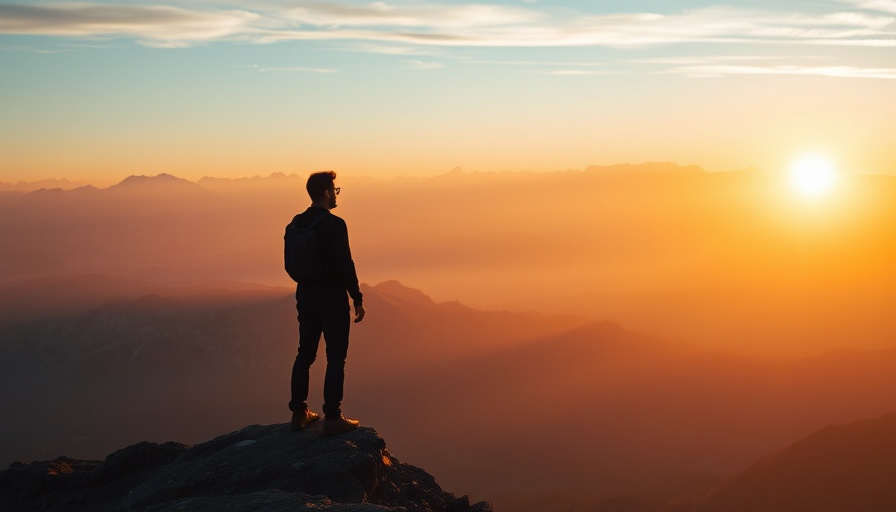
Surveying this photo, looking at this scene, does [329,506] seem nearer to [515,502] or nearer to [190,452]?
[190,452]

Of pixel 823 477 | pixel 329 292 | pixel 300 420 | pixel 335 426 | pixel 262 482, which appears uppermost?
pixel 823 477

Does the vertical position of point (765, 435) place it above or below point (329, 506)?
above

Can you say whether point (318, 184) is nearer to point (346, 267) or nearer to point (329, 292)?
point (346, 267)

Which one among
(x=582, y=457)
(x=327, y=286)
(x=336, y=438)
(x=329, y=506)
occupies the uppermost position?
(x=582, y=457)

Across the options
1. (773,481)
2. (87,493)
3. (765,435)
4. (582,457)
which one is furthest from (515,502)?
(87,493)

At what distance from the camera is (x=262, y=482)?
12.5 m

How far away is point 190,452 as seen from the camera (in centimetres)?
1526

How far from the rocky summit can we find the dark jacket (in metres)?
2.48

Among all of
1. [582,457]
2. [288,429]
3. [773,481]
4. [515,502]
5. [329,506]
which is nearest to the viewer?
[329,506]

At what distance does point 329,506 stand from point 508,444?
192164mm

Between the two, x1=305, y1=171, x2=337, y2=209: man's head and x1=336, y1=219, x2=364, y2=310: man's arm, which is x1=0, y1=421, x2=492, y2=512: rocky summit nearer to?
x1=336, y1=219, x2=364, y2=310: man's arm

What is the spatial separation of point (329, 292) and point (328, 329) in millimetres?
566

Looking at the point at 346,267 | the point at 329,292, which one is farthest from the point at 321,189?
the point at 329,292

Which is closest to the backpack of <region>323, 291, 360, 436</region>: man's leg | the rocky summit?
<region>323, 291, 360, 436</region>: man's leg
